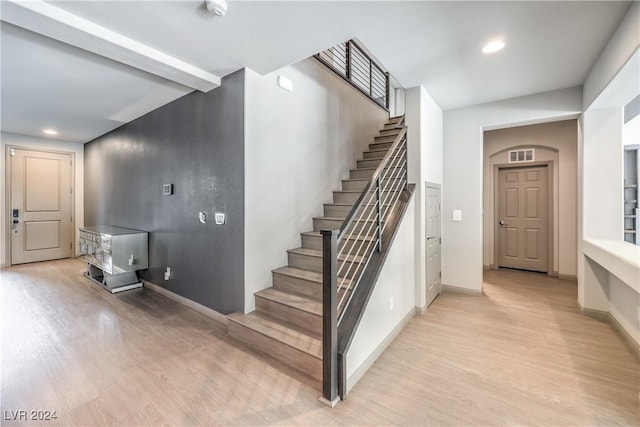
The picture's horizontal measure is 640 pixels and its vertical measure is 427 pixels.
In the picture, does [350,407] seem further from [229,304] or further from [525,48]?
[525,48]

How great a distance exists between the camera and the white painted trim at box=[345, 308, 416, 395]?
1.98 meters

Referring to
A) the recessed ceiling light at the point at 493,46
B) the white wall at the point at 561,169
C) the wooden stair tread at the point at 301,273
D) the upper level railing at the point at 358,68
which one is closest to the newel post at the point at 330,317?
the wooden stair tread at the point at 301,273

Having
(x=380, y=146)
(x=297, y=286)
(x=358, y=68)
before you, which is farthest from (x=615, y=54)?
(x=297, y=286)

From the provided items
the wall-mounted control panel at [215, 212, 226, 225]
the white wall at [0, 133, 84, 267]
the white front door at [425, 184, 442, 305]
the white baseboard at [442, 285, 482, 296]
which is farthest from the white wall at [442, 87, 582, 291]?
the white wall at [0, 133, 84, 267]

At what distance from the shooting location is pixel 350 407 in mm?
1773

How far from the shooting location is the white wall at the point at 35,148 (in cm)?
519

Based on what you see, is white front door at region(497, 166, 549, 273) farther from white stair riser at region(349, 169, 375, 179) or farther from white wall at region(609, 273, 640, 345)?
white stair riser at region(349, 169, 375, 179)

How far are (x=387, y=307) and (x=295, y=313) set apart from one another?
33.9 inches

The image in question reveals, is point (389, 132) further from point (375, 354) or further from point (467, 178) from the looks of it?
point (375, 354)

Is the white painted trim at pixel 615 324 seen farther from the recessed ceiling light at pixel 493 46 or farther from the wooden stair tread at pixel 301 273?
the recessed ceiling light at pixel 493 46

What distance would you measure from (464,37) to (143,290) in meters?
5.00

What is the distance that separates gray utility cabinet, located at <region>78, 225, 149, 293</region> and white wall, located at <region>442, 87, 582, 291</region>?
4.50m

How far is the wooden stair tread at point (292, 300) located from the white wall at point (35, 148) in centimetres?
592

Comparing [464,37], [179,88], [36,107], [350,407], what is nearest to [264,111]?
[179,88]
